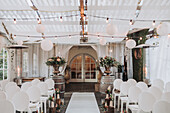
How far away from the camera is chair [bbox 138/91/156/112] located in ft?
11.4

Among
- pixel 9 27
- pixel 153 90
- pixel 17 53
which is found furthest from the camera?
pixel 17 53

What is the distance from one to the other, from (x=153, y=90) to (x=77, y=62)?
9.65 m

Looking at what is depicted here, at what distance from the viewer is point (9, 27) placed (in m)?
7.32

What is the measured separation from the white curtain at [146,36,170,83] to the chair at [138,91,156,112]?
2977 mm

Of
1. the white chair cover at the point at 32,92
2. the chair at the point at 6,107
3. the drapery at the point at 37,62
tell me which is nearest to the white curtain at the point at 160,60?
the white chair cover at the point at 32,92

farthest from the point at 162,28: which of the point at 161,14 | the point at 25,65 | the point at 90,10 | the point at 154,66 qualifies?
the point at 25,65

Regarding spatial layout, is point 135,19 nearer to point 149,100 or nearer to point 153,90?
point 153,90

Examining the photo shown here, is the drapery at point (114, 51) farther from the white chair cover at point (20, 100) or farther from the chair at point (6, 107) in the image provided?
the chair at point (6, 107)

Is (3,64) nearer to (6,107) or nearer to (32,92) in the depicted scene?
(32,92)

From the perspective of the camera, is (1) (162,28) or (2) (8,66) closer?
(1) (162,28)

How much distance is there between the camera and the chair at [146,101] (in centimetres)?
349

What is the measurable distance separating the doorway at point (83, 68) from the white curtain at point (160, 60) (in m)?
5.84

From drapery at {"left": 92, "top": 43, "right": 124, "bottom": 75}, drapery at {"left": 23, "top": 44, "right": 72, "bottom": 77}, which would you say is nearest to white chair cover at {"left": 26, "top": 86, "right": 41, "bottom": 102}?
drapery at {"left": 23, "top": 44, "right": 72, "bottom": 77}

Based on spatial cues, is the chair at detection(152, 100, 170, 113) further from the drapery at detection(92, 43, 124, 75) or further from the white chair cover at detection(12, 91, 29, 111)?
the drapery at detection(92, 43, 124, 75)
